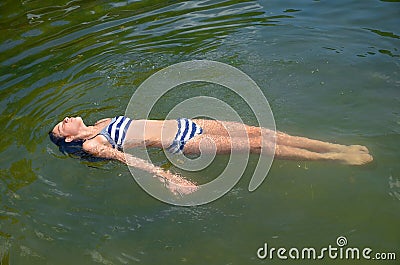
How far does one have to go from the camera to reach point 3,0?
36.1 feet

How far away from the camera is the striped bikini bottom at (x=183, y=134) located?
5211 millimetres

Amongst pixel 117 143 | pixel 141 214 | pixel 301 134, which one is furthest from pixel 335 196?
pixel 117 143

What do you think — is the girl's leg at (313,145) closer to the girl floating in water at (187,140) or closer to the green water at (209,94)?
the girl floating in water at (187,140)

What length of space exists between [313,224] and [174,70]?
151 inches

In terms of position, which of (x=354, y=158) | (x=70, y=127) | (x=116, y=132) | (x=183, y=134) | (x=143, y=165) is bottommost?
(x=354, y=158)

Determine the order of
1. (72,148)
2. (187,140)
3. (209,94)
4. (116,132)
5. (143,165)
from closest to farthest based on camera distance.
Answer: (143,165), (187,140), (116,132), (72,148), (209,94)

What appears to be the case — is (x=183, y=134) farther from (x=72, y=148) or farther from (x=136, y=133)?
(x=72, y=148)

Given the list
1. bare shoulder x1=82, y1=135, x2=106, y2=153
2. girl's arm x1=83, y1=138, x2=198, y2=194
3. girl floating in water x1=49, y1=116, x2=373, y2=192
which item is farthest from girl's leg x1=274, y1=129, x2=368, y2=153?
bare shoulder x1=82, y1=135, x2=106, y2=153

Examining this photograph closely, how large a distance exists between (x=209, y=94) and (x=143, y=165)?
1.92 metres

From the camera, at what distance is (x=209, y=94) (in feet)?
21.4

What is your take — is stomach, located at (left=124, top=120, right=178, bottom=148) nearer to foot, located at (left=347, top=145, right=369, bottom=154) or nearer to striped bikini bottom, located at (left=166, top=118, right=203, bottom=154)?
A: striped bikini bottom, located at (left=166, top=118, right=203, bottom=154)

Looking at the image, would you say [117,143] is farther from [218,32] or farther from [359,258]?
[218,32]

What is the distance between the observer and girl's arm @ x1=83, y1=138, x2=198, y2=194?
4734 mm

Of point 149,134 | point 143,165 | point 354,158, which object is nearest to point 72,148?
point 149,134
